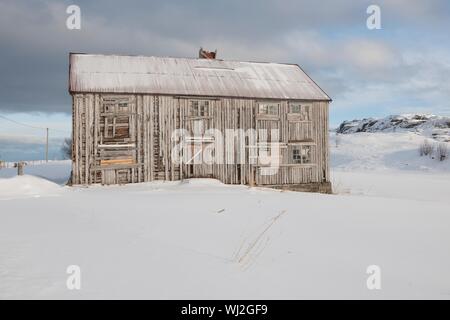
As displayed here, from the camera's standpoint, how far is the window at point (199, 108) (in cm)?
1930

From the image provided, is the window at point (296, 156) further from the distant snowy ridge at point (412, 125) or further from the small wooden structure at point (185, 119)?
the distant snowy ridge at point (412, 125)

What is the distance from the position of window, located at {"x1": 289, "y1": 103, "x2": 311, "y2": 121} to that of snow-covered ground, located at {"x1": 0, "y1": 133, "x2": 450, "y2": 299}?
8481mm

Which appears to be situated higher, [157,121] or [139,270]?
[157,121]

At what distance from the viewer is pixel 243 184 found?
64.7 feet

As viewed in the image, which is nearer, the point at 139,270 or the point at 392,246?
the point at 139,270

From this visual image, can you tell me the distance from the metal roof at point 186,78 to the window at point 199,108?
0.47m

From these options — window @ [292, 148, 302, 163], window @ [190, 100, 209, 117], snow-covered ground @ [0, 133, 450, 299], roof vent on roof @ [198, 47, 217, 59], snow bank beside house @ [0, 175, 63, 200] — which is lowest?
snow-covered ground @ [0, 133, 450, 299]

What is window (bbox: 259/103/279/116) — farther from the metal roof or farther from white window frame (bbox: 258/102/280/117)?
the metal roof

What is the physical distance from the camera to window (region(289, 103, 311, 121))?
20578mm

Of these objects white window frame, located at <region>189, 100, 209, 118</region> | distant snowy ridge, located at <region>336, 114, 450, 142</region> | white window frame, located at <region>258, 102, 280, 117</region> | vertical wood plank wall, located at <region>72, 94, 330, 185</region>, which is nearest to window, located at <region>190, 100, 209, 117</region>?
white window frame, located at <region>189, 100, 209, 118</region>
